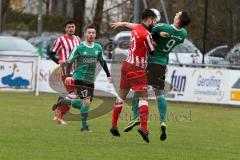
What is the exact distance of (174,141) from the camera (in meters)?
13.4

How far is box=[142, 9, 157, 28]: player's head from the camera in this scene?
1309 centimetres

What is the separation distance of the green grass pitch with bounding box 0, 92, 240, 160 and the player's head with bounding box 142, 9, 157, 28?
190 cm

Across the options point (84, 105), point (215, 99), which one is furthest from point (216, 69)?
point (84, 105)

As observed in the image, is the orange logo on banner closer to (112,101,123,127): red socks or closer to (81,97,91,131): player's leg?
(81,97,91,131): player's leg

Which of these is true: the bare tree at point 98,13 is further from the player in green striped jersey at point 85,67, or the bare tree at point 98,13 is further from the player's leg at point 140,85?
the player's leg at point 140,85

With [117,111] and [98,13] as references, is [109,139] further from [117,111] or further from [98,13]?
[98,13]

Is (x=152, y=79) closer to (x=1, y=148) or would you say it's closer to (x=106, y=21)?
(x=1, y=148)

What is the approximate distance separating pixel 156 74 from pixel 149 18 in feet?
3.85

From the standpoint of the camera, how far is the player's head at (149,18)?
515 inches

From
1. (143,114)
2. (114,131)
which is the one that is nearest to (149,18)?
(143,114)

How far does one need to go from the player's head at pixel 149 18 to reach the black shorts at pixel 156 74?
93 cm

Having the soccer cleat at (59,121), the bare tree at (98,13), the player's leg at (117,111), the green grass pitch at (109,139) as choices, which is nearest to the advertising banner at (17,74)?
the green grass pitch at (109,139)

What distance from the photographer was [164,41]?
1347 cm

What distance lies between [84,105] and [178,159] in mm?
3930
